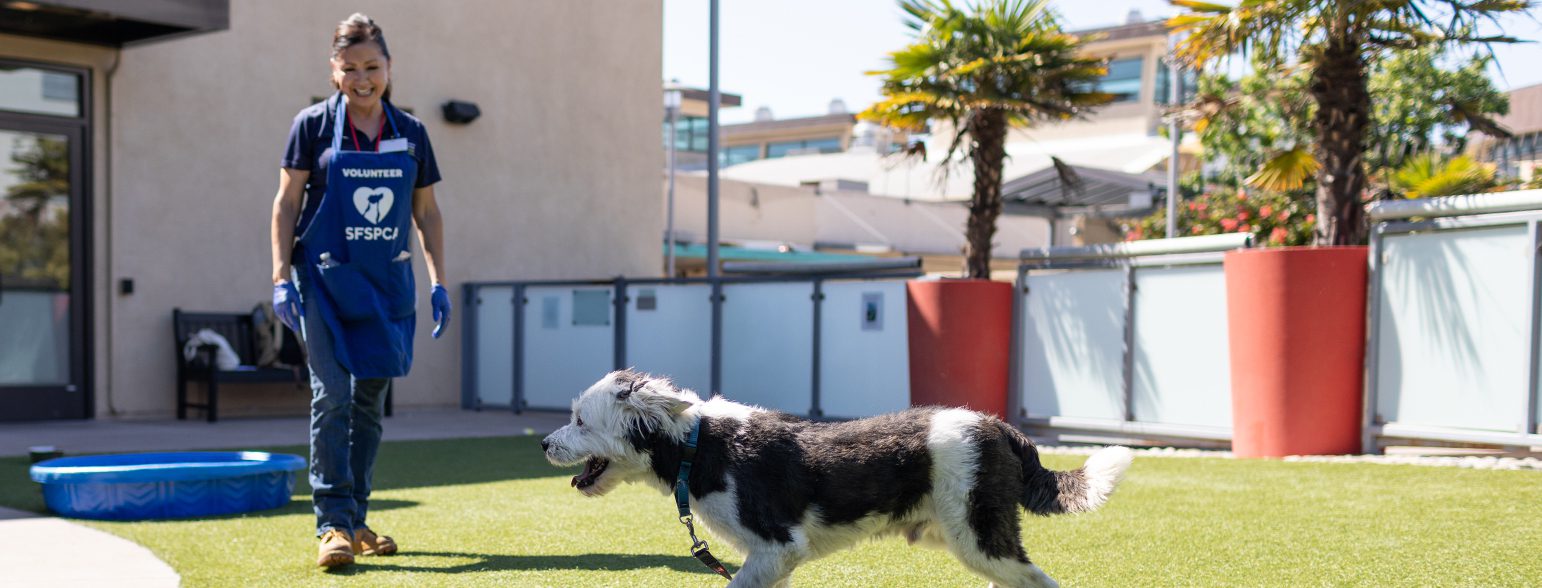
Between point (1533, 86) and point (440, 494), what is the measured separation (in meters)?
47.0

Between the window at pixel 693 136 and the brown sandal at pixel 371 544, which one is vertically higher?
the window at pixel 693 136

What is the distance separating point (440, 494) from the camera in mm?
7516

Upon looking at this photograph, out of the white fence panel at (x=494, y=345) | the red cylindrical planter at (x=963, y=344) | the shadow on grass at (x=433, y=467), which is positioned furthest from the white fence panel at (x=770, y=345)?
the shadow on grass at (x=433, y=467)

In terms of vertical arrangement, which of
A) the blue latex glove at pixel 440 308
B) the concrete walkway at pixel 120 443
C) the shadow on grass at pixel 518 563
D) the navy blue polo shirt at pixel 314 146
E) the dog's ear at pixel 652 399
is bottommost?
the concrete walkway at pixel 120 443

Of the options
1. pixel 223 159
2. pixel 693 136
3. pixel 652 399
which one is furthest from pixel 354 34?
pixel 693 136

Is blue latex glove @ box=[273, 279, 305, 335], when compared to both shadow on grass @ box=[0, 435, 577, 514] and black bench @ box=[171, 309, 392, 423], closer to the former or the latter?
shadow on grass @ box=[0, 435, 577, 514]

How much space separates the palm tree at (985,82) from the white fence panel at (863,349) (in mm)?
1160

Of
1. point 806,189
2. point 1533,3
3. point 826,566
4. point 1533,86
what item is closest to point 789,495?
point 826,566

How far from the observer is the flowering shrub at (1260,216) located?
61.0ft

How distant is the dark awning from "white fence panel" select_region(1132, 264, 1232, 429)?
831 cm

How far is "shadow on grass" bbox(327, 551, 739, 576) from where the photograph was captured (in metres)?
5.07

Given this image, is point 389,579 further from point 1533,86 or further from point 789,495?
point 1533,86

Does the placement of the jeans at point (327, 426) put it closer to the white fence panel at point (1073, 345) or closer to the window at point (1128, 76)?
the white fence panel at point (1073, 345)

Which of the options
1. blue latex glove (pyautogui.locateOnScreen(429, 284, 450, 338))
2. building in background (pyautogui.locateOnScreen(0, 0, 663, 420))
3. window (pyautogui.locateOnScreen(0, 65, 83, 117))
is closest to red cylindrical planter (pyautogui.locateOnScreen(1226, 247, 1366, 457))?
blue latex glove (pyautogui.locateOnScreen(429, 284, 450, 338))
